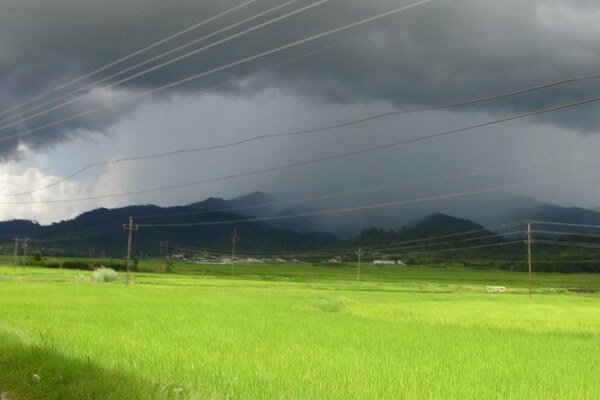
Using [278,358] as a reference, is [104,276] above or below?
below

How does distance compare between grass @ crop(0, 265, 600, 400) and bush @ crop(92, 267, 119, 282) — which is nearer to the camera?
grass @ crop(0, 265, 600, 400)

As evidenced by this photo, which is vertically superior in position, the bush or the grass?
the grass

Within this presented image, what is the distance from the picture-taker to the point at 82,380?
990cm

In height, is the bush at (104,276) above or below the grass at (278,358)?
below

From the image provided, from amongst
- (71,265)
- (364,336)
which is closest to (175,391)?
(364,336)

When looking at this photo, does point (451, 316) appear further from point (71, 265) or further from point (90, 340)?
point (71, 265)

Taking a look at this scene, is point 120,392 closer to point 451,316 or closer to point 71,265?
point 451,316

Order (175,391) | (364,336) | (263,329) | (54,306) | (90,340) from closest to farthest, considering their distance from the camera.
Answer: (175,391) < (90,340) < (364,336) < (263,329) < (54,306)

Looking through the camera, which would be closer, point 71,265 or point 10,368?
point 10,368

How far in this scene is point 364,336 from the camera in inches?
837

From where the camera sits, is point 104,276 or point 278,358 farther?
point 104,276

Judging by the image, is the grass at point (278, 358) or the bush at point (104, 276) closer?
the grass at point (278, 358)

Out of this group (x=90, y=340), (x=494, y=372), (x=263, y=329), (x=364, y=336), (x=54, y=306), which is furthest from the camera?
(x=54, y=306)

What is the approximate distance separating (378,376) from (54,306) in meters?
24.1
